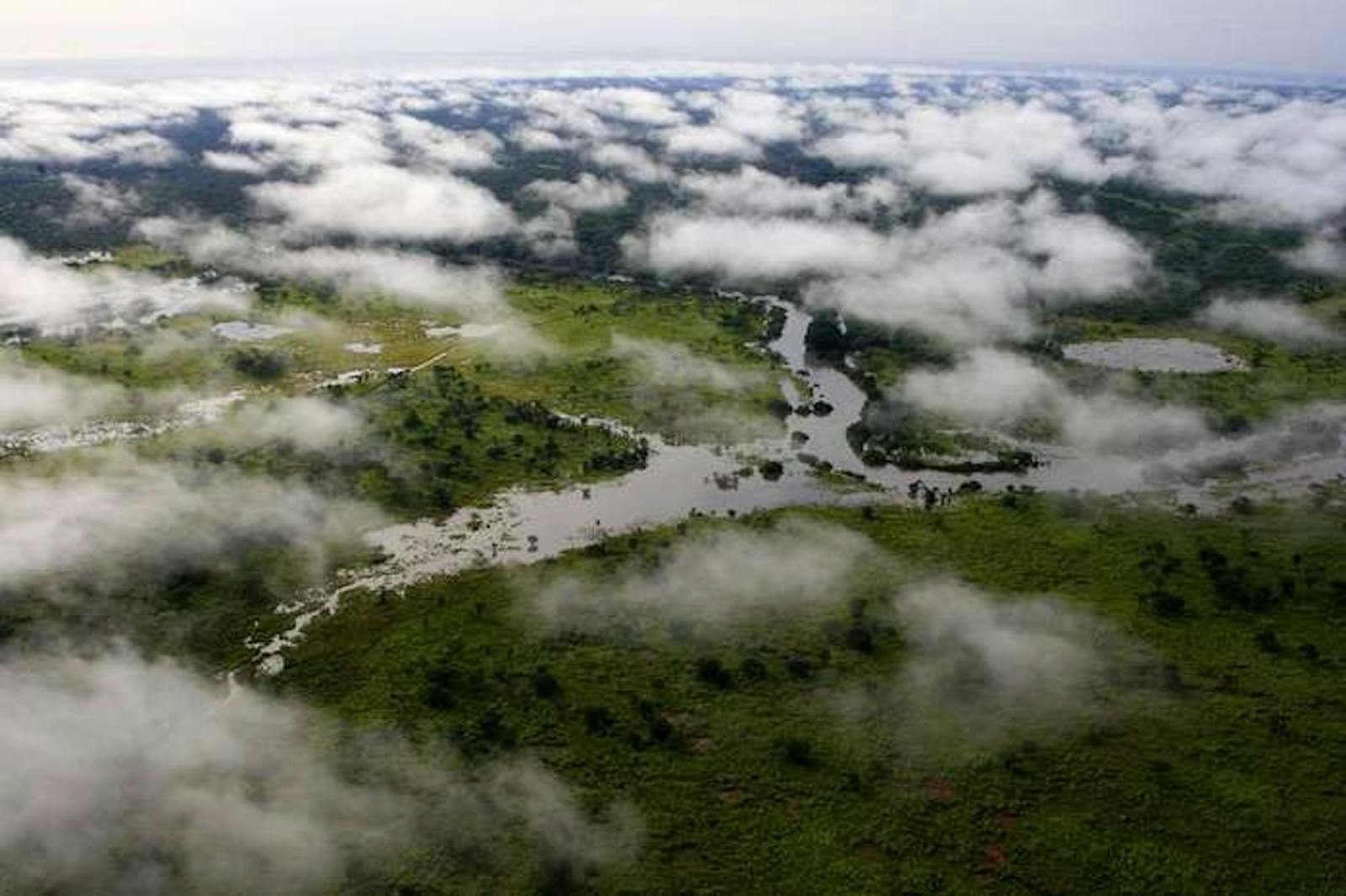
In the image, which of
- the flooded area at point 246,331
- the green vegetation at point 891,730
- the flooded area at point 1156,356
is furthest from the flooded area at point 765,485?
the flooded area at point 246,331

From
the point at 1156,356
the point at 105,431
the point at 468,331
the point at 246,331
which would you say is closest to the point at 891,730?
the point at 105,431

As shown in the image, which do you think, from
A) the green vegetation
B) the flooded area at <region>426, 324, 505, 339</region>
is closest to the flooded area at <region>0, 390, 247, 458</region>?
the flooded area at <region>426, 324, 505, 339</region>

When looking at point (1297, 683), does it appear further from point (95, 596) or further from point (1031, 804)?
point (95, 596)

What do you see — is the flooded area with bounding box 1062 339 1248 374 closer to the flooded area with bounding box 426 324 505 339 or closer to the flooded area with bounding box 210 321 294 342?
the flooded area with bounding box 426 324 505 339

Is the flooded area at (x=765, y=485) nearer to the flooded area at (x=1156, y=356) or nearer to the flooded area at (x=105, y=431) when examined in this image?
the flooded area at (x=1156, y=356)

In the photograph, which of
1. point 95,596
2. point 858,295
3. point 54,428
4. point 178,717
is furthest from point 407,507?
point 858,295
